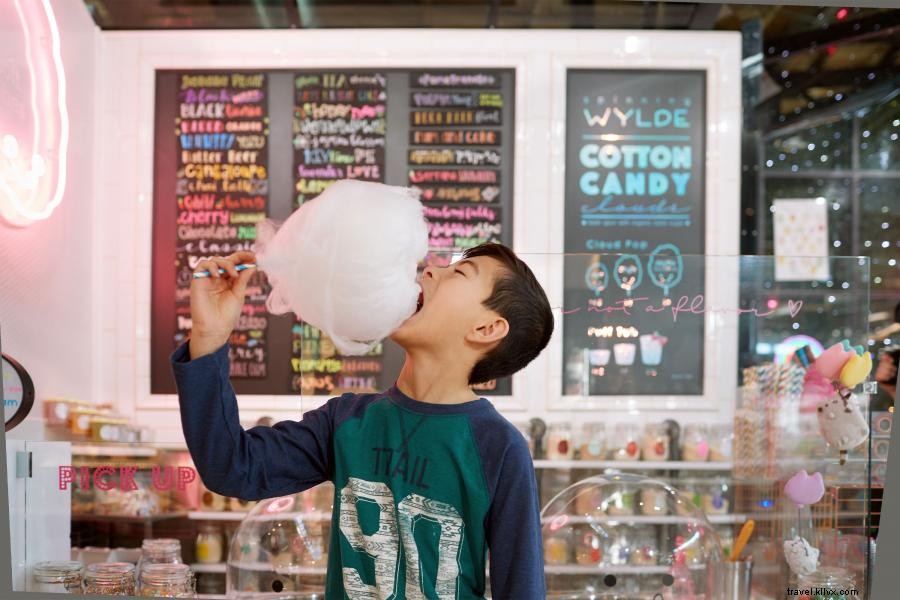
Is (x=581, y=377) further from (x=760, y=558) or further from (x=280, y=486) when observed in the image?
(x=280, y=486)

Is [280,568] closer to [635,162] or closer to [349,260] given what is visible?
[349,260]

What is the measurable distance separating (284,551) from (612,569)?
2.92 feet

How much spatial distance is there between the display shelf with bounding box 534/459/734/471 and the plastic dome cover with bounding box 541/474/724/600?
45 centimetres

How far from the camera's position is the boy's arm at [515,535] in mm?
1637

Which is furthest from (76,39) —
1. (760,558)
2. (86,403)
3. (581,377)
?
(760,558)

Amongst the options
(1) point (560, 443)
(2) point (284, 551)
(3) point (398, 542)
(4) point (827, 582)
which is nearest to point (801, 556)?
(4) point (827, 582)

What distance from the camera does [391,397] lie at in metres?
1.75

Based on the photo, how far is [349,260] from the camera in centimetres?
162

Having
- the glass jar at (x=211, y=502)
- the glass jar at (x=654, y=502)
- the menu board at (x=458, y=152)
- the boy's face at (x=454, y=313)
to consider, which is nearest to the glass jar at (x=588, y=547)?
the glass jar at (x=654, y=502)

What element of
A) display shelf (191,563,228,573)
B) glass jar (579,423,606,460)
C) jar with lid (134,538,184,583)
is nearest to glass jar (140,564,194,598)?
jar with lid (134,538,184,583)

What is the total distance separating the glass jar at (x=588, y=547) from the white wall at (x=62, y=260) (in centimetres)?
223

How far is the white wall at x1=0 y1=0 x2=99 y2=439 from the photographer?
4.08 m

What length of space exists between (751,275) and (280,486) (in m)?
1.98

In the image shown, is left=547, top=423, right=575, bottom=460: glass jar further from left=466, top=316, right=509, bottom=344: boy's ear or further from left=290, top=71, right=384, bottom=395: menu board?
left=290, top=71, right=384, bottom=395: menu board
